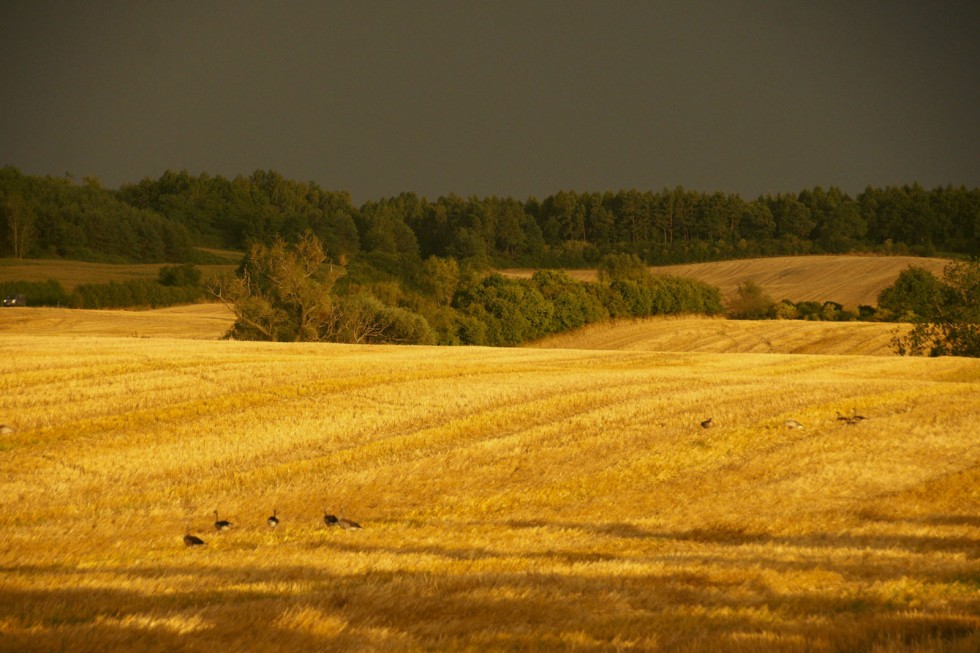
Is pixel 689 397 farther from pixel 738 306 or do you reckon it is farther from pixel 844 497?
pixel 738 306

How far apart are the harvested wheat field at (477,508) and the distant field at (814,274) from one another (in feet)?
243

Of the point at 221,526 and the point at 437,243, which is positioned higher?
the point at 437,243

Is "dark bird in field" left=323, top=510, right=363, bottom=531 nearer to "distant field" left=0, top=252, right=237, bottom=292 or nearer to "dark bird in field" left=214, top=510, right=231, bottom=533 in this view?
"dark bird in field" left=214, top=510, right=231, bottom=533

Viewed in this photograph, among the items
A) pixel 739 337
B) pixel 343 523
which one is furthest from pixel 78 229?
pixel 343 523

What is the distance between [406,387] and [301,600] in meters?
17.7

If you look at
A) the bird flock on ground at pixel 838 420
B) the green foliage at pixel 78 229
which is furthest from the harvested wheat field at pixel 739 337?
the green foliage at pixel 78 229

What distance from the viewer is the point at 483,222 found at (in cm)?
15275

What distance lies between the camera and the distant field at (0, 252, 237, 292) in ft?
302

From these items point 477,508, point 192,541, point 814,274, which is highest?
point 814,274

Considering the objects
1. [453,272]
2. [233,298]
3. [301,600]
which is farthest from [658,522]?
[453,272]

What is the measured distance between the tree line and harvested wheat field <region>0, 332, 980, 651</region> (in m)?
86.2

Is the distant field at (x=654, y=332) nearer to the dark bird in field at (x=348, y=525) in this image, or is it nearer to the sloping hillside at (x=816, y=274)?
the sloping hillside at (x=816, y=274)

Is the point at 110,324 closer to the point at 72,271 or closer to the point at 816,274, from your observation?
the point at 72,271

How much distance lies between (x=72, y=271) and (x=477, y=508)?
95352mm
